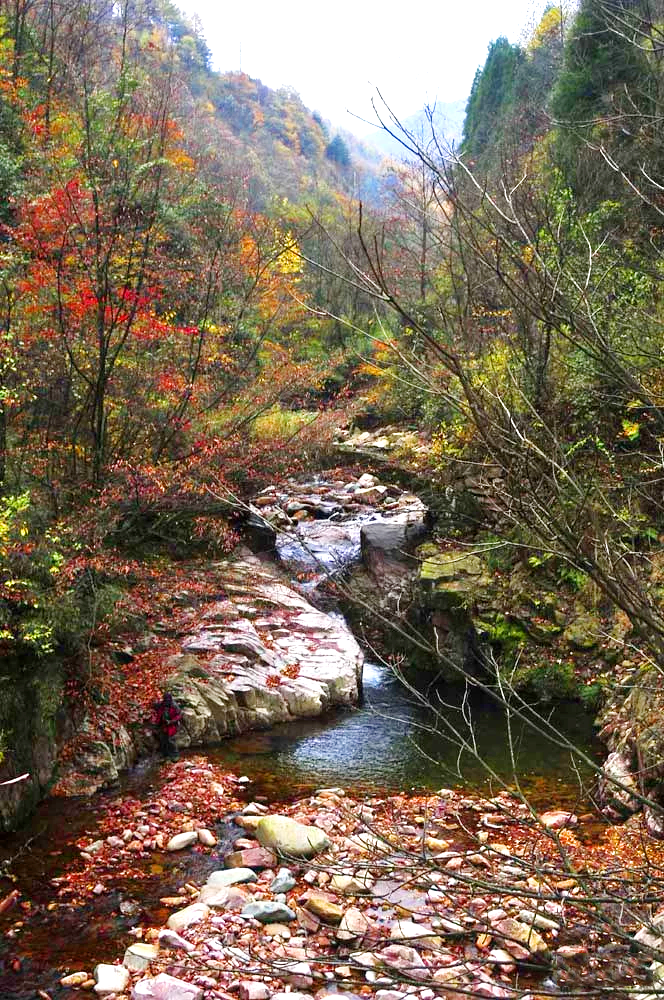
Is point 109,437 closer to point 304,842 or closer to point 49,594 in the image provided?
point 49,594

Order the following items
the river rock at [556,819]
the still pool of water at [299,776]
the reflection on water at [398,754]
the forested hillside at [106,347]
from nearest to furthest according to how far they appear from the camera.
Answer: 1. the still pool of water at [299,776]
2. the river rock at [556,819]
3. the reflection on water at [398,754]
4. the forested hillside at [106,347]

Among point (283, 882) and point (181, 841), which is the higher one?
point (283, 882)

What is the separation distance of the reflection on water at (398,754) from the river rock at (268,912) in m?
1.81

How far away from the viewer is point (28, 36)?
12734mm

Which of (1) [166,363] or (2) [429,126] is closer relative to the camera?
(2) [429,126]

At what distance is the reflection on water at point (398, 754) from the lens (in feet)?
21.4

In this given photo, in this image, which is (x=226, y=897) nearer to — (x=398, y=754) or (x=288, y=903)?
(x=288, y=903)

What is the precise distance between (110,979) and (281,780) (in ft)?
9.55

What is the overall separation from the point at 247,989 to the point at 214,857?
4.86ft

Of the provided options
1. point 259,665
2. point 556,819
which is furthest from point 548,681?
point 259,665

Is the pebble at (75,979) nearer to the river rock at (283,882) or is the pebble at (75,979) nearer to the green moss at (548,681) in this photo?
the river rock at (283,882)

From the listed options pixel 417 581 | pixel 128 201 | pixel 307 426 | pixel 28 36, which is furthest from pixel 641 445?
pixel 28 36

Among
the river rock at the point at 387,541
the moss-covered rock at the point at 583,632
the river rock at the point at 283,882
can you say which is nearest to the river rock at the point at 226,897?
the river rock at the point at 283,882

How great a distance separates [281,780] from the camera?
260 inches
